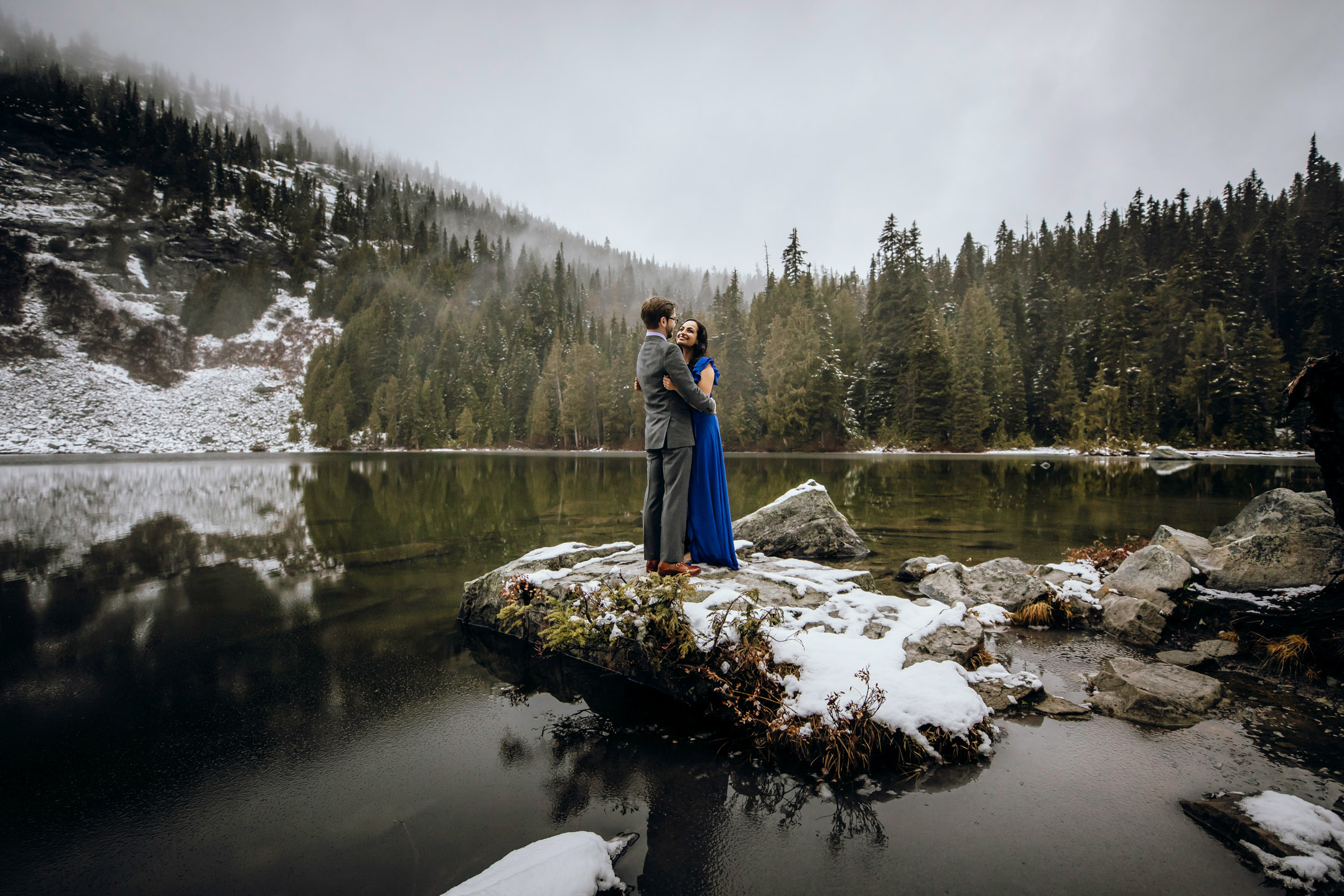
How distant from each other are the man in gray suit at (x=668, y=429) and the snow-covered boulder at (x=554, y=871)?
8.50 feet

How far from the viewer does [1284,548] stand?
21.9 ft

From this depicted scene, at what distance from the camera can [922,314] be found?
176 ft

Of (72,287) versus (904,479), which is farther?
(72,287)

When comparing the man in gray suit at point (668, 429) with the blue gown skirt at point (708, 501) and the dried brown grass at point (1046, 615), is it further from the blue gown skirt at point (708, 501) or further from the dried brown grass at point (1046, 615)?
the dried brown grass at point (1046, 615)

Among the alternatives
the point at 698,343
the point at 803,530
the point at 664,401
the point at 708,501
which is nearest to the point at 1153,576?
the point at 803,530

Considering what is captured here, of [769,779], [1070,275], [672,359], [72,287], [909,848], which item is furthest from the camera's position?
[72,287]

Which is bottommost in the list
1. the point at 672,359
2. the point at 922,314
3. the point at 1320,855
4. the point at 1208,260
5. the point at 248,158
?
the point at 1320,855

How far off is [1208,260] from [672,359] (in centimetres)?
8111

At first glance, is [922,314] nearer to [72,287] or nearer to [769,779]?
[769,779]

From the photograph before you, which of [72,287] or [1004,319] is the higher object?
[72,287]

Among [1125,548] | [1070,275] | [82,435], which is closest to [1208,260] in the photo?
[1070,275]

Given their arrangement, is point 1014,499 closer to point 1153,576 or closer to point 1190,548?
point 1190,548

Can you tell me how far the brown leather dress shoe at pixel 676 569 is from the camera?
16.7 feet

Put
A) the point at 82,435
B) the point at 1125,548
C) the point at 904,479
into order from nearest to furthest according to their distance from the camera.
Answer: the point at 1125,548 < the point at 904,479 < the point at 82,435
